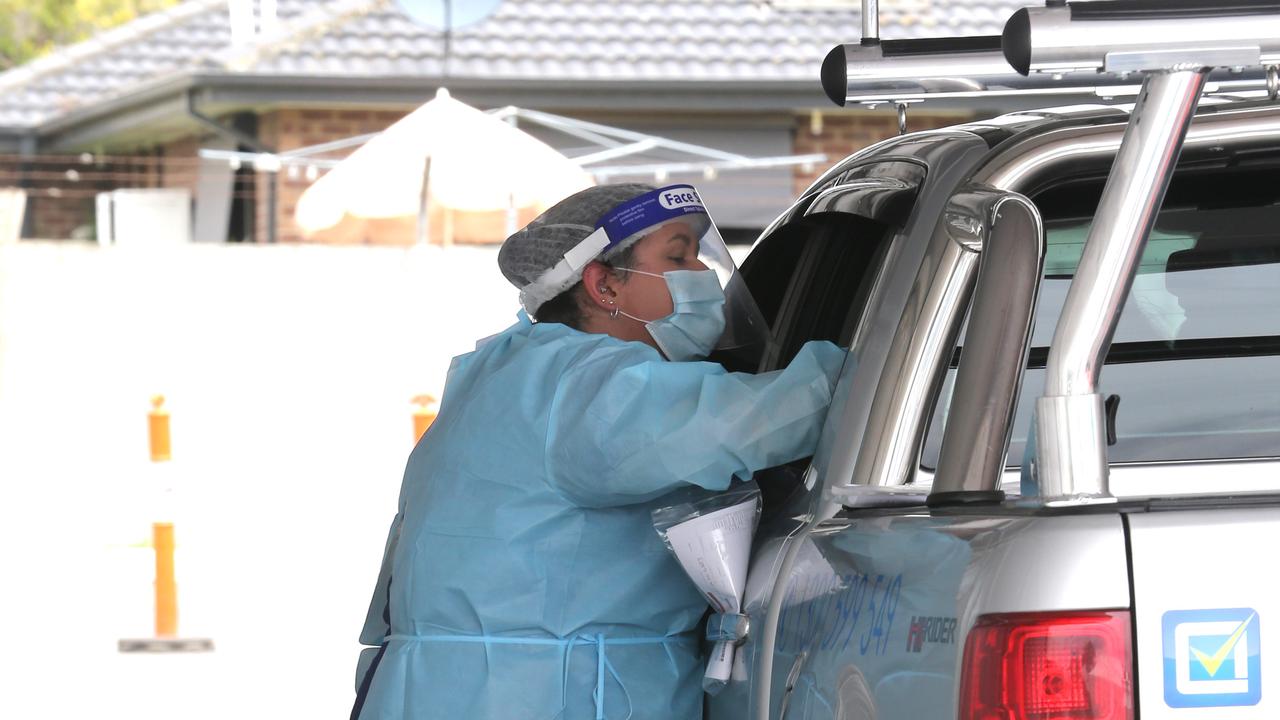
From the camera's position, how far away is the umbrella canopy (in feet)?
37.7

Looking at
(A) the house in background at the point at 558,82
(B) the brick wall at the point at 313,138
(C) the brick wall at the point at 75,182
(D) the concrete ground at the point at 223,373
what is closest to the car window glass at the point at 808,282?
(D) the concrete ground at the point at 223,373

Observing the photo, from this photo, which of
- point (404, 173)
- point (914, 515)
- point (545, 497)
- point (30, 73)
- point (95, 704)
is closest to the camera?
point (914, 515)

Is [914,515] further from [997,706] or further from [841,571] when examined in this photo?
[997,706]

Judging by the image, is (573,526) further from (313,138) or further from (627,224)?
(313,138)

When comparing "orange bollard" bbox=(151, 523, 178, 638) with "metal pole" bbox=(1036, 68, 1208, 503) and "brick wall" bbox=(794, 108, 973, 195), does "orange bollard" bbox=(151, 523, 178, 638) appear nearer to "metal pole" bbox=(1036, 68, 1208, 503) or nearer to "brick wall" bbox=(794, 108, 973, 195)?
"metal pole" bbox=(1036, 68, 1208, 503)

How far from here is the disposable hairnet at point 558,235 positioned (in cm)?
344

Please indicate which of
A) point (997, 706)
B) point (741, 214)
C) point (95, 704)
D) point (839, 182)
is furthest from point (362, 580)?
point (997, 706)

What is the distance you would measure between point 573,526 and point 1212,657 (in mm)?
1420

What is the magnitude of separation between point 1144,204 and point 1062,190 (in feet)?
2.70

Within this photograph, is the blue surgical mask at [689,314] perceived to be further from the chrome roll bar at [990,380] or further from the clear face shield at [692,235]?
the chrome roll bar at [990,380]

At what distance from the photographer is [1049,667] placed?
75.4 inches

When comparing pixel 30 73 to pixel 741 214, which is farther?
pixel 30 73

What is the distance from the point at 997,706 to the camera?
194 centimetres

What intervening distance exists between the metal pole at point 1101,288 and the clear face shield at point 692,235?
1.35 metres
